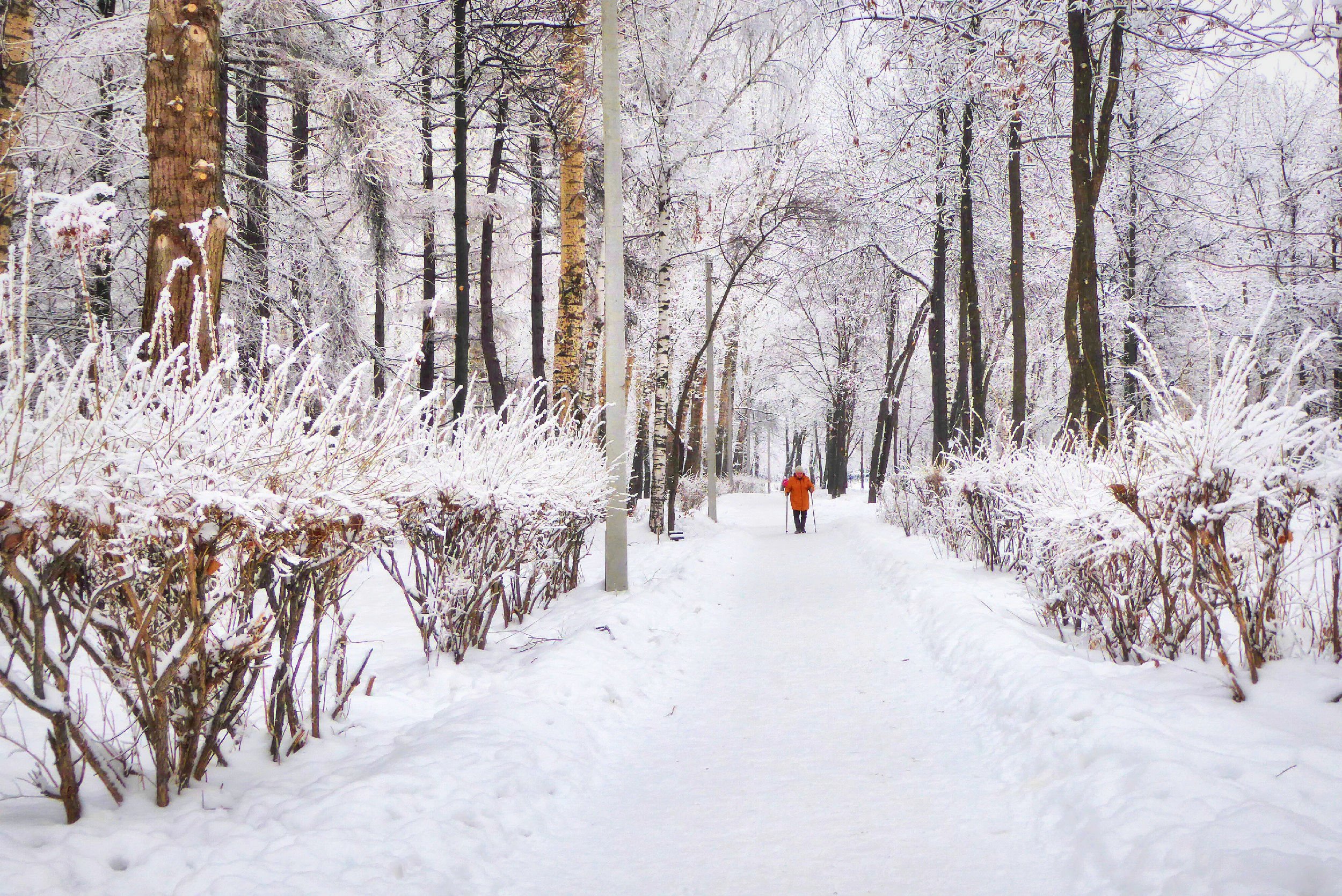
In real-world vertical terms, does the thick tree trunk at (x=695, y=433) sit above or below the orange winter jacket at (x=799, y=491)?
above

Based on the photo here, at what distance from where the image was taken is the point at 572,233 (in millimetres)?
9453

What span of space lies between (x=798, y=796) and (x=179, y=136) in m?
4.98

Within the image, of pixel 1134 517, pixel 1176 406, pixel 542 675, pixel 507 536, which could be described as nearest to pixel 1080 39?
pixel 1176 406

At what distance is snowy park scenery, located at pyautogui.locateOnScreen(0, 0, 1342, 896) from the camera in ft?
7.81

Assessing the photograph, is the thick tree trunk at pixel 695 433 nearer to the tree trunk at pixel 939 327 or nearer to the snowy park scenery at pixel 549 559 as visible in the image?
the tree trunk at pixel 939 327

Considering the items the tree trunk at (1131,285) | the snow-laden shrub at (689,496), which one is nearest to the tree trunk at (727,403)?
the snow-laden shrub at (689,496)

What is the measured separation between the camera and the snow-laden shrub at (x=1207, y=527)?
3.24 metres

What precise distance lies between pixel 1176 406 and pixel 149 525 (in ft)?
15.1

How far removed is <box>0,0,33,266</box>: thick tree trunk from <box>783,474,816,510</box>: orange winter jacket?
13.6 meters

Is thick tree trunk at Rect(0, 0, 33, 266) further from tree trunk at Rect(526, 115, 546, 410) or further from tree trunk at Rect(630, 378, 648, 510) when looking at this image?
tree trunk at Rect(630, 378, 648, 510)

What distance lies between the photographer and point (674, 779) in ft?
11.7

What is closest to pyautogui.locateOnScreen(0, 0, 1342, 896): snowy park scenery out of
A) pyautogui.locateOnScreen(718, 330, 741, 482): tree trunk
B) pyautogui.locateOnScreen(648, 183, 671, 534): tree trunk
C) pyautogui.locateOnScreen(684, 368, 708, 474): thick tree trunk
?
pyautogui.locateOnScreen(648, 183, 671, 534): tree trunk

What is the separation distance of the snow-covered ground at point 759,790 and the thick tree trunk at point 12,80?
15.7ft

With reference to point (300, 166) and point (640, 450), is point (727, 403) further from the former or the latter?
point (300, 166)
